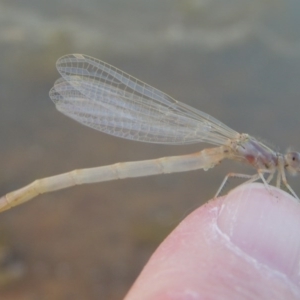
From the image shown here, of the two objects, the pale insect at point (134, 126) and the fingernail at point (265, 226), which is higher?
the pale insect at point (134, 126)

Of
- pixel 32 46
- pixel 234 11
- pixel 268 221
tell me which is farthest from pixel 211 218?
pixel 234 11

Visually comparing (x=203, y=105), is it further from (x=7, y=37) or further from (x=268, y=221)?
(x=268, y=221)

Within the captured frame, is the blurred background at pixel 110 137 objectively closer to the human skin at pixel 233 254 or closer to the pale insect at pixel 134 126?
the pale insect at pixel 134 126

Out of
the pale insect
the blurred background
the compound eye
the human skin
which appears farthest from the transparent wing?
the blurred background

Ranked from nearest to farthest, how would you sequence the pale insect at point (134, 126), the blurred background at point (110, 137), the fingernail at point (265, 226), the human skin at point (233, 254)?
the human skin at point (233, 254)
the fingernail at point (265, 226)
the pale insect at point (134, 126)
the blurred background at point (110, 137)

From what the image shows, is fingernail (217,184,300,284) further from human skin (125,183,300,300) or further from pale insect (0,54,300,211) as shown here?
pale insect (0,54,300,211)

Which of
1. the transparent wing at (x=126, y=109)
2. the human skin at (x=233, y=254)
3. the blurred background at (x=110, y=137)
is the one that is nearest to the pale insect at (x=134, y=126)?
the transparent wing at (x=126, y=109)

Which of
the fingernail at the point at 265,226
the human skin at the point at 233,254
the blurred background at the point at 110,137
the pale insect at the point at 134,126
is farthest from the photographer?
the blurred background at the point at 110,137
